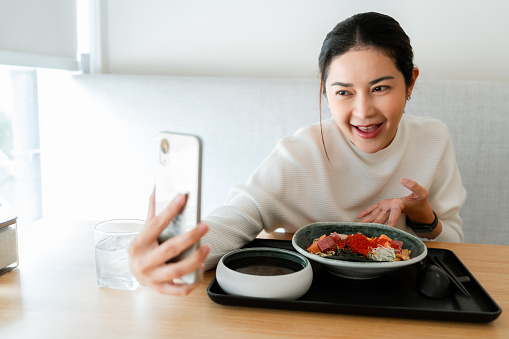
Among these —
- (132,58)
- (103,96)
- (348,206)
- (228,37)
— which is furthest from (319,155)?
(132,58)

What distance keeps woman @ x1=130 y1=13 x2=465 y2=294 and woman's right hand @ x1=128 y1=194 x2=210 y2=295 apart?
0.24 meters

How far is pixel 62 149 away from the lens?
2020 millimetres

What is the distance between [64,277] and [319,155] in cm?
76

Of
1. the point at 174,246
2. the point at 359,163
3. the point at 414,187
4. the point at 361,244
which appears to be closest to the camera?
the point at 174,246

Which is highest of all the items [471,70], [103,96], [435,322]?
[471,70]

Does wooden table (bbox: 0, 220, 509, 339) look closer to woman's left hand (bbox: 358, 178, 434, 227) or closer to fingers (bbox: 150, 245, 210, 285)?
fingers (bbox: 150, 245, 210, 285)

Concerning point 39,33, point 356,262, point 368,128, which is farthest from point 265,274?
point 39,33

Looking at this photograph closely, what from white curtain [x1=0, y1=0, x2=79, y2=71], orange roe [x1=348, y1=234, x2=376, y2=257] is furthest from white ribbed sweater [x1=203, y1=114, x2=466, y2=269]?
white curtain [x1=0, y1=0, x2=79, y2=71]

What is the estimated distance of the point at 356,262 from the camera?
83 cm

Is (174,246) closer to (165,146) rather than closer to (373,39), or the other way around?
(165,146)

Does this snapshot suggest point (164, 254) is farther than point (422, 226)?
No

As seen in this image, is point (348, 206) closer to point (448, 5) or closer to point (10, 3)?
point (448, 5)

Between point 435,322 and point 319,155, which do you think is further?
point 319,155

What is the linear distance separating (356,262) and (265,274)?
0.16 metres
